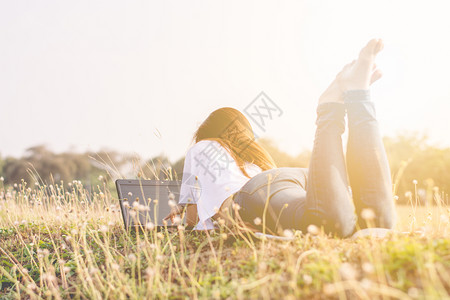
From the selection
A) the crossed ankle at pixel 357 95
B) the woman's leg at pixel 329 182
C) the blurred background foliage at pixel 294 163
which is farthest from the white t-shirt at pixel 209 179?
the blurred background foliage at pixel 294 163

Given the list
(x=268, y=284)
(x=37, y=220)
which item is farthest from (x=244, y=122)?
(x=37, y=220)

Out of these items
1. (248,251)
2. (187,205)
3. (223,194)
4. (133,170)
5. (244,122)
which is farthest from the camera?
(133,170)

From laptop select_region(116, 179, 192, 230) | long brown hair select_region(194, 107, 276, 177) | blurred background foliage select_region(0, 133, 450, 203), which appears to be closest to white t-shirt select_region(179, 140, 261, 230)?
long brown hair select_region(194, 107, 276, 177)

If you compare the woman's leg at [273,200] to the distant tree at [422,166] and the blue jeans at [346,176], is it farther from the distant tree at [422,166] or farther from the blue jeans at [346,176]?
the distant tree at [422,166]

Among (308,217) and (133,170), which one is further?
(133,170)

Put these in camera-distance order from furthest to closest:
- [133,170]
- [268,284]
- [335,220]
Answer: [133,170] < [335,220] < [268,284]

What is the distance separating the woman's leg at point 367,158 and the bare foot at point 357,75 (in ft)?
0.19

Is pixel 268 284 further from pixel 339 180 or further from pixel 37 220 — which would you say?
pixel 37 220

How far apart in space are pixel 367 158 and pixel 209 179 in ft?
4.49

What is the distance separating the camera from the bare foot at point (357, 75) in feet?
8.87

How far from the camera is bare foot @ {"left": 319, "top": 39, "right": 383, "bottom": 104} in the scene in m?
2.70

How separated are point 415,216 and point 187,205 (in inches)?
103

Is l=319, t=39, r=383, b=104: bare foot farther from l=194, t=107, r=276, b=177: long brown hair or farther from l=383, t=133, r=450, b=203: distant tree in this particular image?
l=383, t=133, r=450, b=203: distant tree

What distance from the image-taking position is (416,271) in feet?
6.73
